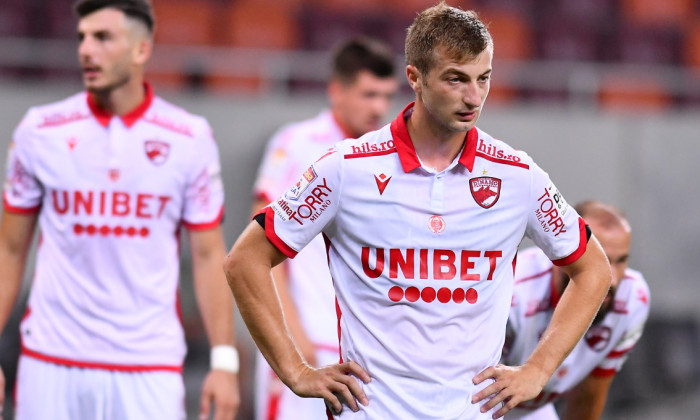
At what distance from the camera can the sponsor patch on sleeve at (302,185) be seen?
9.58 feet

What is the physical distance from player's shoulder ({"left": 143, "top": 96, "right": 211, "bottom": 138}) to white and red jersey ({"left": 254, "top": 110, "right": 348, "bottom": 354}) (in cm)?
108

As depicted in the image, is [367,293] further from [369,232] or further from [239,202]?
[239,202]

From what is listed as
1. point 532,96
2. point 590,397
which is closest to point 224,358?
point 590,397

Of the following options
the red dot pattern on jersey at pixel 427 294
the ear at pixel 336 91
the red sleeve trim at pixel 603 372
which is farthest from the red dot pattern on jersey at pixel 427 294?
the ear at pixel 336 91

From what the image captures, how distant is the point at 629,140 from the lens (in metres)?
9.73

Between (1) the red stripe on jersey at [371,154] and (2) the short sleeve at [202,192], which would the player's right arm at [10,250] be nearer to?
(2) the short sleeve at [202,192]

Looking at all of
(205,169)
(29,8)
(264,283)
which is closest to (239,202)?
(29,8)

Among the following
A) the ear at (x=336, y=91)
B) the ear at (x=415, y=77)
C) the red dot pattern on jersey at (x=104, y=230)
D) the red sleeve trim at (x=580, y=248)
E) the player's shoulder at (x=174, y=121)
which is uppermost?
the ear at (x=336, y=91)

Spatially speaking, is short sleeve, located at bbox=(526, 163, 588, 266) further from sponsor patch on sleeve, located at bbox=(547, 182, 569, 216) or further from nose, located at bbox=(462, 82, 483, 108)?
nose, located at bbox=(462, 82, 483, 108)

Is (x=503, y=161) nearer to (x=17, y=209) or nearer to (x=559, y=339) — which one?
(x=559, y=339)

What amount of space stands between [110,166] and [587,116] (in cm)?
666

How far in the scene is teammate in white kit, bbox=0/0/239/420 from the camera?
3803mm

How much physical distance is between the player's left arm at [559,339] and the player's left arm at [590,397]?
104 centimetres

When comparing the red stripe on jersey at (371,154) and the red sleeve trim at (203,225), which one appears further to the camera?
the red sleeve trim at (203,225)
